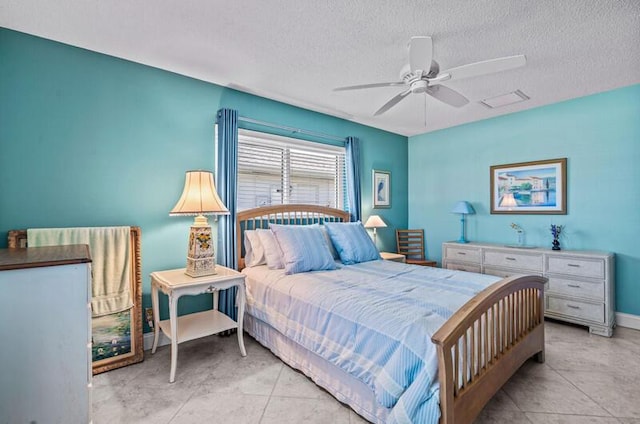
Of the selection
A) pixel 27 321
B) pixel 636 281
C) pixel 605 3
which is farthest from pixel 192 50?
pixel 636 281

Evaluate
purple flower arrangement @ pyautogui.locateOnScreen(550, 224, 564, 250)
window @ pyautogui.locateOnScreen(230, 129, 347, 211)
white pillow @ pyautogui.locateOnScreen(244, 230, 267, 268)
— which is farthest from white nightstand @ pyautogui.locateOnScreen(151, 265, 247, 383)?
purple flower arrangement @ pyautogui.locateOnScreen(550, 224, 564, 250)

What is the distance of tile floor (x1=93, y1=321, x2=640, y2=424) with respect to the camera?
6.16ft

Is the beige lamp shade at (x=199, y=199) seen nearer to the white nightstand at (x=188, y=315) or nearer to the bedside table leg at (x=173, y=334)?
the white nightstand at (x=188, y=315)

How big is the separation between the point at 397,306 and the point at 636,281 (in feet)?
10.6

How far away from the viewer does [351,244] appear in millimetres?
3381

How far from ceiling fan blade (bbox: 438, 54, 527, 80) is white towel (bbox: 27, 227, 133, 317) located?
2.83 metres

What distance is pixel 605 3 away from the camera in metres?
1.94

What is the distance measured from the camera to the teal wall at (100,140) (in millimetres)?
2252

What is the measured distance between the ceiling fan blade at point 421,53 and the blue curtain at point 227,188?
185 centimetres

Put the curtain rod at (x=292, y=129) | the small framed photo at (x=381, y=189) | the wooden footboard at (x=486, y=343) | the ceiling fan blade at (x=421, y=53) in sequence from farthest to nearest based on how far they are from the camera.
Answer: the small framed photo at (x=381, y=189)
the curtain rod at (x=292, y=129)
the ceiling fan blade at (x=421, y=53)
the wooden footboard at (x=486, y=343)

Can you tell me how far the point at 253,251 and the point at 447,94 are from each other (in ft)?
7.58

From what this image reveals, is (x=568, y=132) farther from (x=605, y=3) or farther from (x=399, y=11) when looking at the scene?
(x=399, y=11)

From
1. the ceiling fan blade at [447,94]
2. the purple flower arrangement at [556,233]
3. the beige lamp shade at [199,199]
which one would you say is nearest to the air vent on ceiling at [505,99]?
the ceiling fan blade at [447,94]

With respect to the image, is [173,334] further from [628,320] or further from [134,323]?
[628,320]
